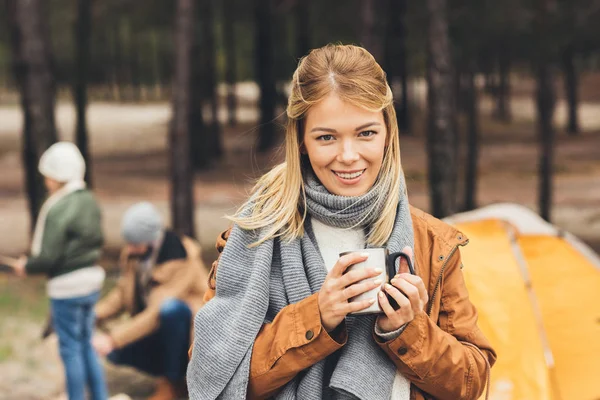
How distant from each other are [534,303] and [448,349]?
2.60 metres

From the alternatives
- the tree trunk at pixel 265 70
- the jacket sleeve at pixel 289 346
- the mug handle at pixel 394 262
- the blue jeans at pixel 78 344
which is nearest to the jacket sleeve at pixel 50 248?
the blue jeans at pixel 78 344

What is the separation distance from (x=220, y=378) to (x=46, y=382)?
5173 millimetres

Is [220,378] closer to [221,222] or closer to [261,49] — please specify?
[221,222]

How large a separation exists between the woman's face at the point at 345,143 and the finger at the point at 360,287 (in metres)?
0.27

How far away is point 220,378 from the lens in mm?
1995

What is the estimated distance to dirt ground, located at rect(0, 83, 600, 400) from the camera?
722cm

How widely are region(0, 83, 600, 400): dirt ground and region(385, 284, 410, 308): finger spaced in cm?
66

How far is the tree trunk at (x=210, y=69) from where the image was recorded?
20.6 metres

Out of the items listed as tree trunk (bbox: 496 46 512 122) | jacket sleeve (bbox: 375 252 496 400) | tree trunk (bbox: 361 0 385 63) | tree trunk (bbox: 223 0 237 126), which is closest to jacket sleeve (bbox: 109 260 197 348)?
jacket sleeve (bbox: 375 252 496 400)

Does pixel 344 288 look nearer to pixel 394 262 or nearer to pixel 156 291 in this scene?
pixel 394 262

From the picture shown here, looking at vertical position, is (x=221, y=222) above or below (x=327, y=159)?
below

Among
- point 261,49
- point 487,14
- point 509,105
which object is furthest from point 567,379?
point 509,105

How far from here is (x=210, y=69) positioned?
2167 cm

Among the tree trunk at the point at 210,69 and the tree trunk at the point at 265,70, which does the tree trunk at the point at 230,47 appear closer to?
the tree trunk at the point at 265,70
